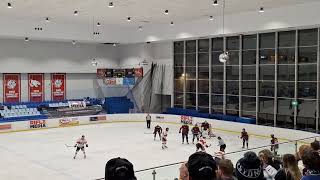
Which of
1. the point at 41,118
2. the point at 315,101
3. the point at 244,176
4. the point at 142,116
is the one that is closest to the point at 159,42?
the point at 142,116

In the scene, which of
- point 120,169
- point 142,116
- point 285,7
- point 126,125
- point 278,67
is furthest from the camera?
point 142,116

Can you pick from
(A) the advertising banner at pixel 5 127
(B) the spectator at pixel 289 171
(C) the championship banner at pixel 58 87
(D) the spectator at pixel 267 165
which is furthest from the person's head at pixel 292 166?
(C) the championship banner at pixel 58 87

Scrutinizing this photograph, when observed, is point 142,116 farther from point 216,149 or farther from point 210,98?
point 216,149

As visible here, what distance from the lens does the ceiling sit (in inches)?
717

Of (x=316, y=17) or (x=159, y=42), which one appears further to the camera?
(x=159, y=42)

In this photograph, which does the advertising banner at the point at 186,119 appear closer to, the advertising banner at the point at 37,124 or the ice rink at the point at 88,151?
the ice rink at the point at 88,151

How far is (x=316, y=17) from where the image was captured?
18.6 m

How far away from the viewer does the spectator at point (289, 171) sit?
425 centimetres

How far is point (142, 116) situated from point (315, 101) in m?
12.1

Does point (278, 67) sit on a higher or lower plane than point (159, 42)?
lower

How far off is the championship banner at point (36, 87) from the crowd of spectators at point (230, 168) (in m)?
25.2

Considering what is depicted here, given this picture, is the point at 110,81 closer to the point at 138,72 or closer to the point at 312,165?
the point at 138,72

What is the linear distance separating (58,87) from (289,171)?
26752mm

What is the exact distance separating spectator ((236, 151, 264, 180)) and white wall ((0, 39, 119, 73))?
84.2ft
